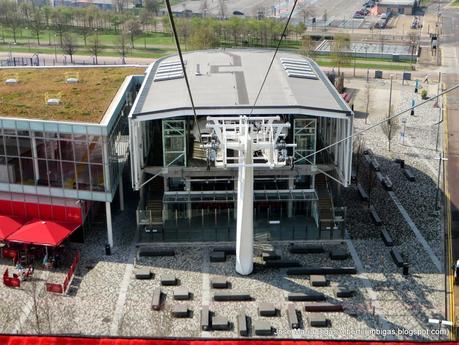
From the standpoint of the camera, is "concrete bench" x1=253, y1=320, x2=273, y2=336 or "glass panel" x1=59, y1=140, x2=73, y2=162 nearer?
"concrete bench" x1=253, y1=320, x2=273, y2=336

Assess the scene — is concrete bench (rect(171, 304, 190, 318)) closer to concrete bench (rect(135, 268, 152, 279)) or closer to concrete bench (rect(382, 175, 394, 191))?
concrete bench (rect(135, 268, 152, 279))

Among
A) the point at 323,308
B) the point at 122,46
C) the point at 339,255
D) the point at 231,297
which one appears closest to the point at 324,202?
the point at 339,255

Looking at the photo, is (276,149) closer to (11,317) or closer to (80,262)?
(80,262)

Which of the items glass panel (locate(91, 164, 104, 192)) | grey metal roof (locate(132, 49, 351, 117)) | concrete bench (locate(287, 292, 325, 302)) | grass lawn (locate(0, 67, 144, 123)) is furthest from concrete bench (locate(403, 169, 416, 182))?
glass panel (locate(91, 164, 104, 192))

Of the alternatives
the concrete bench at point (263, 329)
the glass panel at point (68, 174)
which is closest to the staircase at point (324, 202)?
the concrete bench at point (263, 329)

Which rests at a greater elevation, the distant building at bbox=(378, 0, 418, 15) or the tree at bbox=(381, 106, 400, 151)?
the distant building at bbox=(378, 0, 418, 15)

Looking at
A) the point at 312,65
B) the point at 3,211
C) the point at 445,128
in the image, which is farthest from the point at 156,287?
the point at 445,128

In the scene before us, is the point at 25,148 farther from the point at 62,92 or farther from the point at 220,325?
the point at 220,325
